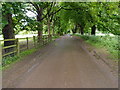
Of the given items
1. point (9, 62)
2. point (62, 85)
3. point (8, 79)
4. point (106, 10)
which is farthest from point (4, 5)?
point (106, 10)

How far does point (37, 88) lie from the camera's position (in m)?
4.29

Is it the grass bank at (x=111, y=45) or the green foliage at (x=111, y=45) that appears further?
the green foliage at (x=111, y=45)

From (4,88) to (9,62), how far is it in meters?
3.31

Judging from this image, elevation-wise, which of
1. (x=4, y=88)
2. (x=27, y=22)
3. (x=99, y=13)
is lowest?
(x=4, y=88)

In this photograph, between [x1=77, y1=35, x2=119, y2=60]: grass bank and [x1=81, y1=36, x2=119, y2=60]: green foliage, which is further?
[x1=81, y1=36, x2=119, y2=60]: green foliage

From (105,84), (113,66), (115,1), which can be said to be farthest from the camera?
(115,1)

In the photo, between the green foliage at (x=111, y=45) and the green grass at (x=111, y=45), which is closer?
the green grass at (x=111, y=45)

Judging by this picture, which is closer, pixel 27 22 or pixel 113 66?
pixel 113 66

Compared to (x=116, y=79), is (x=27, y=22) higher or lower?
higher

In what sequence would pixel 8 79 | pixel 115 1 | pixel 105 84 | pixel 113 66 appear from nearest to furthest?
pixel 105 84 → pixel 8 79 → pixel 113 66 → pixel 115 1

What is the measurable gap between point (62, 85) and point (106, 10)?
13.1 metres

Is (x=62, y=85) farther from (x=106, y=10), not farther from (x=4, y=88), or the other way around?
(x=106, y=10)

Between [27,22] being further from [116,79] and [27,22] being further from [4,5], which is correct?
[116,79]

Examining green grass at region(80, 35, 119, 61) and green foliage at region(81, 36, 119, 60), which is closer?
green grass at region(80, 35, 119, 61)
